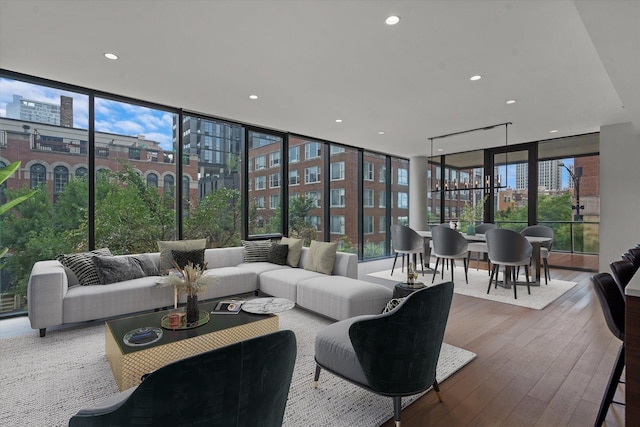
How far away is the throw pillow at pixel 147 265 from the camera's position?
397cm

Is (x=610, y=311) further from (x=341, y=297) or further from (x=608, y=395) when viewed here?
(x=341, y=297)

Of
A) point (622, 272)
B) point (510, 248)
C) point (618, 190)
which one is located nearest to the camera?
point (622, 272)

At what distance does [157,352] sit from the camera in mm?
2191

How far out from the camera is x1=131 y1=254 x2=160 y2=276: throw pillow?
13.0 ft

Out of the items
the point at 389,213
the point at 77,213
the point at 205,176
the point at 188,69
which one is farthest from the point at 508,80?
the point at 77,213

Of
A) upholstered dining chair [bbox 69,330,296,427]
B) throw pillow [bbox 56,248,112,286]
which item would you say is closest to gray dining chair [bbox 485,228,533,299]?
upholstered dining chair [bbox 69,330,296,427]

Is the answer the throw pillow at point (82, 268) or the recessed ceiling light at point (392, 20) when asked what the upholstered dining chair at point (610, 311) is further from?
the throw pillow at point (82, 268)

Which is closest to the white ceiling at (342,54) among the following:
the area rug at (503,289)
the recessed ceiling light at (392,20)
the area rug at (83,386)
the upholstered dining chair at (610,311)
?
the recessed ceiling light at (392,20)

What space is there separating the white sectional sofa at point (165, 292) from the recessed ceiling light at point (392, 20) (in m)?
2.45

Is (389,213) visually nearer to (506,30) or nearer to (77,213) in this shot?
(506,30)

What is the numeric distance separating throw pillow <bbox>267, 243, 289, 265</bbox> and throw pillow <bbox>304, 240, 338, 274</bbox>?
0.55 meters

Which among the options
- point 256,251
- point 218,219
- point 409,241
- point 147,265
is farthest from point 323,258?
point 409,241

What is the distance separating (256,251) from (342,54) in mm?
3081

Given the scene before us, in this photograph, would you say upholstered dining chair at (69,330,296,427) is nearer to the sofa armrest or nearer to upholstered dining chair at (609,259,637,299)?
upholstered dining chair at (609,259,637,299)
